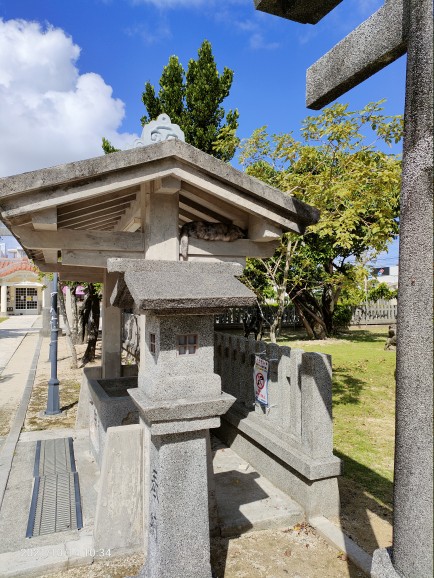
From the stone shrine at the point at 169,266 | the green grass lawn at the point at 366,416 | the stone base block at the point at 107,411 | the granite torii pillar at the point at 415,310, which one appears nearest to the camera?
the granite torii pillar at the point at 415,310

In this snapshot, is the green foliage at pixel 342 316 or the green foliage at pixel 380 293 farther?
the green foliage at pixel 380 293

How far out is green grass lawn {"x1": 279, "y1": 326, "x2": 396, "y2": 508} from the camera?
20.6ft

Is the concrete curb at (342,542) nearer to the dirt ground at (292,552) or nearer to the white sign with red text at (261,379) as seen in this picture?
the dirt ground at (292,552)

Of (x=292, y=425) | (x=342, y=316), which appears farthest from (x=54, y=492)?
(x=342, y=316)

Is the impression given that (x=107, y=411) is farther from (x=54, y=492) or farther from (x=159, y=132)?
(x=159, y=132)

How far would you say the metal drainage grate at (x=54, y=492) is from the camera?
501cm

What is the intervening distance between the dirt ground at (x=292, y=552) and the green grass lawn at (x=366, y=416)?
0.49 meters

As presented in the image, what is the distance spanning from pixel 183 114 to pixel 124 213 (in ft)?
32.3

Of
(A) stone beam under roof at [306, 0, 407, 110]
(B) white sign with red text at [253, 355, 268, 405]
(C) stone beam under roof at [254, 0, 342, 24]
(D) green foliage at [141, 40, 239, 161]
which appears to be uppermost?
(D) green foliage at [141, 40, 239, 161]

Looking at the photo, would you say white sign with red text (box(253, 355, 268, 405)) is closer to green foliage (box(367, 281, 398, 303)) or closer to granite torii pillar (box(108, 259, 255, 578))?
granite torii pillar (box(108, 259, 255, 578))

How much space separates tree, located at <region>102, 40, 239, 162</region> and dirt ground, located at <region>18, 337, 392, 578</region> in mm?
12135

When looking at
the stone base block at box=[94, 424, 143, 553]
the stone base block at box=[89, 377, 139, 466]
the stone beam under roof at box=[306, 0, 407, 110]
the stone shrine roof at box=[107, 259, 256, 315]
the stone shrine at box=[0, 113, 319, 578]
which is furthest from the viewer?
the stone base block at box=[89, 377, 139, 466]

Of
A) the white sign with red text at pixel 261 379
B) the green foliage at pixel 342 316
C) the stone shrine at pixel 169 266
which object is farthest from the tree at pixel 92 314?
the green foliage at pixel 342 316

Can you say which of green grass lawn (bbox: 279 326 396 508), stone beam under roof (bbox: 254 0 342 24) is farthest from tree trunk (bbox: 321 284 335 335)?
stone beam under roof (bbox: 254 0 342 24)
